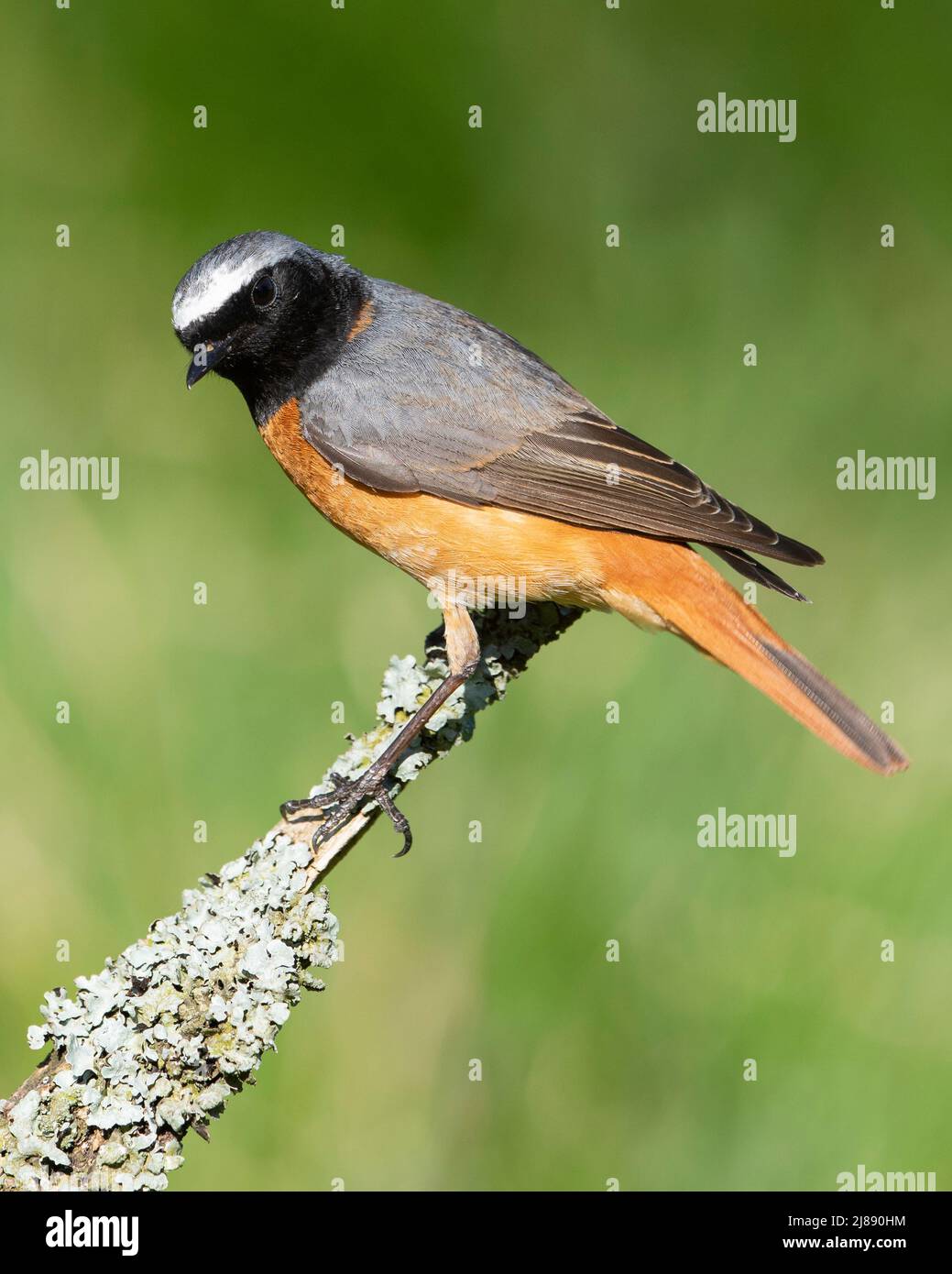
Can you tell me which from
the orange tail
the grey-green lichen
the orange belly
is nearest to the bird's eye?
the orange belly

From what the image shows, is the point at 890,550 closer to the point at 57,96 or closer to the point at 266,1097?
the point at 266,1097

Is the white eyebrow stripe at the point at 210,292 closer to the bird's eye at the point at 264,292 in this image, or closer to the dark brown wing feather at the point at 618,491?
the bird's eye at the point at 264,292

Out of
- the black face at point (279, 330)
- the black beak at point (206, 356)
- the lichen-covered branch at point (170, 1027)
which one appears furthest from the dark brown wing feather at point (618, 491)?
the lichen-covered branch at point (170, 1027)

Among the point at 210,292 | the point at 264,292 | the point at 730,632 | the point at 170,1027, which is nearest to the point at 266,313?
the point at 264,292

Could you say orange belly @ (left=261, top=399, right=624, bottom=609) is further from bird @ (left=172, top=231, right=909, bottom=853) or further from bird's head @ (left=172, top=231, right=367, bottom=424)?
bird's head @ (left=172, top=231, right=367, bottom=424)

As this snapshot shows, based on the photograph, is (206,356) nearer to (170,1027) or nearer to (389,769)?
(389,769)

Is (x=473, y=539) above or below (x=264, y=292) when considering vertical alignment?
below
